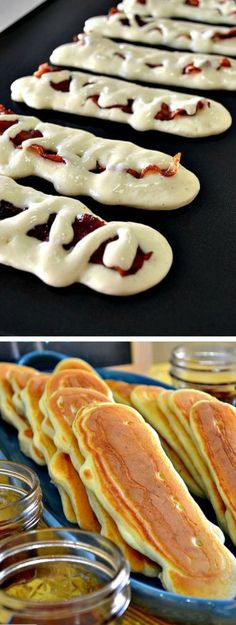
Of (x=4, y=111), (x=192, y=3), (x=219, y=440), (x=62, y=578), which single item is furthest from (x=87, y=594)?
(x=192, y=3)

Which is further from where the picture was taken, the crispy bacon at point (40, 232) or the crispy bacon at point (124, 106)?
the crispy bacon at point (124, 106)

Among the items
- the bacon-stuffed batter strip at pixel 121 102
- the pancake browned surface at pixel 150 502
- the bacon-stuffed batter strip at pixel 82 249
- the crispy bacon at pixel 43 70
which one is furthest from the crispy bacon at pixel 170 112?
the pancake browned surface at pixel 150 502

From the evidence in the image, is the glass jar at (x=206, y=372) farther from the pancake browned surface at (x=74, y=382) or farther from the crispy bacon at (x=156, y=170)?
the crispy bacon at (x=156, y=170)

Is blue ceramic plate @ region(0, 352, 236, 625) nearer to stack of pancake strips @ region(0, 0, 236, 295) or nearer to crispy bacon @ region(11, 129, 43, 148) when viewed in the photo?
stack of pancake strips @ region(0, 0, 236, 295)

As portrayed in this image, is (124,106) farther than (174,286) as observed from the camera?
Yes

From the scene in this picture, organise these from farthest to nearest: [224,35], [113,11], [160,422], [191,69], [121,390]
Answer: [113,11] < [224,35] < [191,69] < [121,390] < [160,422]

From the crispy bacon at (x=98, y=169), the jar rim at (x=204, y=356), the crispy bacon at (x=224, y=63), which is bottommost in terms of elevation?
the jar rim at (x=204, y=356)

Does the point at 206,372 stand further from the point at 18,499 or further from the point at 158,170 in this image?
the point at 18,499

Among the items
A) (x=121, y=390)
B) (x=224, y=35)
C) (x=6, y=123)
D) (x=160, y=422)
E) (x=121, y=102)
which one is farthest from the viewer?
(x=224, y=35)

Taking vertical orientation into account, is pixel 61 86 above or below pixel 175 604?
above
